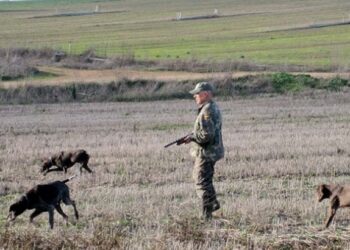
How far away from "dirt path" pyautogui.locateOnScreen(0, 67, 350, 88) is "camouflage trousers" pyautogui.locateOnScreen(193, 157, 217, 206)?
2728cm

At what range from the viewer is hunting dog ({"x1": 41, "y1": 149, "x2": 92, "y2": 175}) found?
16812 mm

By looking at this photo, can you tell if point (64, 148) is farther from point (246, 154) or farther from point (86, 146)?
point (246, 154)

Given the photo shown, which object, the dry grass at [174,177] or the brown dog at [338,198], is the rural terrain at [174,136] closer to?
the dry grass at [174,177]

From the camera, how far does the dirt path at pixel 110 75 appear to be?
1560 inches

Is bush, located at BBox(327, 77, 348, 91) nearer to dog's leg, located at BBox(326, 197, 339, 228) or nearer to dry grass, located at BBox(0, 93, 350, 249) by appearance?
dry grass, located at BBox(0, 93, 350, 249)

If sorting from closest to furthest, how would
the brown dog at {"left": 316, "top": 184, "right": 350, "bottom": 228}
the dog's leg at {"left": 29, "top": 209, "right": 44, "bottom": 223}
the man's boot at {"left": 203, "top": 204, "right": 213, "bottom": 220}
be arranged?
the brown dog at {"left": 316, "top": 184, "right": 350, "bottom": 228}, the man's boot at {"left": 203, "top": 204, "right": 213, "bottom": 220}, the dog's leg at {"left": 29, "top": 209, "right": 44, "bottom": 223}

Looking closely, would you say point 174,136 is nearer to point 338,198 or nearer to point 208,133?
point 208,133

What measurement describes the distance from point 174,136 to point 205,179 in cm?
1100

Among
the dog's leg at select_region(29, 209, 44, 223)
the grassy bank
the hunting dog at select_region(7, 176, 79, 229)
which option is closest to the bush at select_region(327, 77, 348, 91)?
the grassy bank

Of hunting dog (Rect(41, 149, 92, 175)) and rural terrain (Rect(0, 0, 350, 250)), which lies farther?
hunting dog (Rect(41, 149, 92, 175))

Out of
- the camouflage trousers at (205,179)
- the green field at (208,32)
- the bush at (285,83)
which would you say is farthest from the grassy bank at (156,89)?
the camouflage trousers at (205,179)

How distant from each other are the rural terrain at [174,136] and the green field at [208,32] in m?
0.31

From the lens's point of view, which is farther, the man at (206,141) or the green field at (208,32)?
the green field at (208,32)

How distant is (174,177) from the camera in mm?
16031
